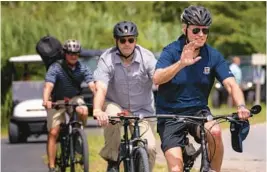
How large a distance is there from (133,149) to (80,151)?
9.08 ft

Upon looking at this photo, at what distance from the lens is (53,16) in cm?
3556

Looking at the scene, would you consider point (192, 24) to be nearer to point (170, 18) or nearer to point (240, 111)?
point (240, 111)

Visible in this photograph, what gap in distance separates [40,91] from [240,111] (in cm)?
1412

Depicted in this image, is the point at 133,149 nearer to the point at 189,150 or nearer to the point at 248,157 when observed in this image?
the point at 189,150

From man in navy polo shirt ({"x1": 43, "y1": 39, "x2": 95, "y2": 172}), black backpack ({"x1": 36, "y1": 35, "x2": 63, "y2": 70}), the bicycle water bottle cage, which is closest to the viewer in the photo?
the bicycle water bottle cage

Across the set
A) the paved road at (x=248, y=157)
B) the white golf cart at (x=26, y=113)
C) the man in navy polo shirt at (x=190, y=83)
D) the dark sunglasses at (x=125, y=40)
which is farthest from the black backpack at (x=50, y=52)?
the white golf cart at (x=26, y=113)

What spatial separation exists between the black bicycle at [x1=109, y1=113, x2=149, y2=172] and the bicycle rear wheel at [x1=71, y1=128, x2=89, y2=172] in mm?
2183

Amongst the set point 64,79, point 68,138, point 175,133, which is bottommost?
point 68,138

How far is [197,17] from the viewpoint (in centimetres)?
738

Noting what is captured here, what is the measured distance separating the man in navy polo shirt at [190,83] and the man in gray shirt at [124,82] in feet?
4.09

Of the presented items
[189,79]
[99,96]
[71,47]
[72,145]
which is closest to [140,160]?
[99,96]

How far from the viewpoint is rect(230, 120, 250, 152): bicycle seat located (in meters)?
7.41

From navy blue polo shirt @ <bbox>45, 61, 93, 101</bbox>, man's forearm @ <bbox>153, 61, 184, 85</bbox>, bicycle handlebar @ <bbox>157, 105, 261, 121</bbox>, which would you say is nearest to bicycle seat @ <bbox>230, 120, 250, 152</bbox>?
bicycle handlebar @ <bbox>157, 105, 261, 121</bbox>

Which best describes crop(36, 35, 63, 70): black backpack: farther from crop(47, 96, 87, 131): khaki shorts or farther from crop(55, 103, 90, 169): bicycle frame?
crop(55, 103, 90, 169): bicycle frame
